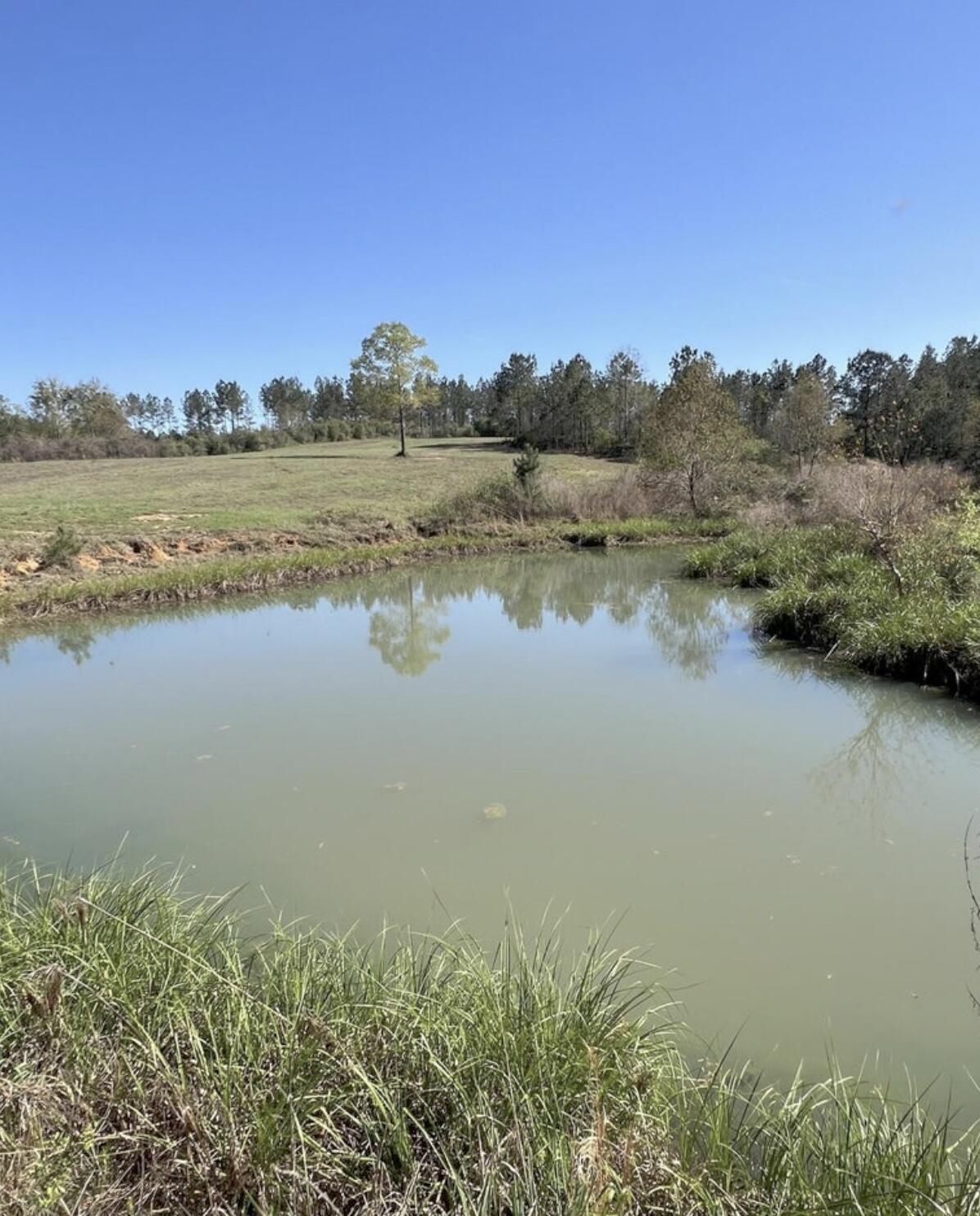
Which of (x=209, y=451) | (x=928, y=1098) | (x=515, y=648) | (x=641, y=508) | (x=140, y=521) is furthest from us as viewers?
(x=209, y=451)

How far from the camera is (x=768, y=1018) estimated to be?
3119mm

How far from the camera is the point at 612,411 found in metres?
50.3

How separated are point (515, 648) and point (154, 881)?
6.72 metres

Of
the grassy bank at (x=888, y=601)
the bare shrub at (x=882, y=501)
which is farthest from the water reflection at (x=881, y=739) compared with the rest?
the bare shrub at (x=882, y=501)

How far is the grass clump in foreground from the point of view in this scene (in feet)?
5.83

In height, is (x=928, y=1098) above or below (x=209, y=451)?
below

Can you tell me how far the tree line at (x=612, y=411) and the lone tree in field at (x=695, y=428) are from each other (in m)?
0.05

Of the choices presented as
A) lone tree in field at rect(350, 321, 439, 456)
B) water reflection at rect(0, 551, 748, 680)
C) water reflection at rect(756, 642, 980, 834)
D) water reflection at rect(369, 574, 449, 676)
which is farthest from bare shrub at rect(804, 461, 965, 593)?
lone tree in field at rect(350, 321, 439, 456)

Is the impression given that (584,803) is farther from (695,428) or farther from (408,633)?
(695,428)

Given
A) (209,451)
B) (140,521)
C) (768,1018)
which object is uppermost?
(209,451)

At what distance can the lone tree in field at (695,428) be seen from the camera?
71.6ft

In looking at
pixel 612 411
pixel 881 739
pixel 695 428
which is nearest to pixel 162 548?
pixel 881 739

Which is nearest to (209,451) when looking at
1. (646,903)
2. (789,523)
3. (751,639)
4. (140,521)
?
(140,521)

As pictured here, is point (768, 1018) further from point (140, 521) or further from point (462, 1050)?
point (140, 521)
